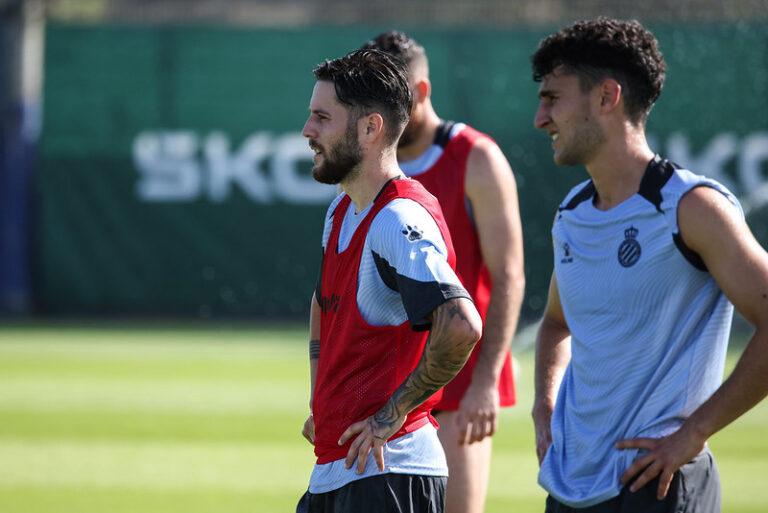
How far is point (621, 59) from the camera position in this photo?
370 centimetres

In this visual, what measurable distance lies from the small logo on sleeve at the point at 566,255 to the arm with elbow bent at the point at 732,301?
0.45 m

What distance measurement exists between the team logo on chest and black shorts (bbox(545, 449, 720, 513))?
0.59m

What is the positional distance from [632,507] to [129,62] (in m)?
15.2

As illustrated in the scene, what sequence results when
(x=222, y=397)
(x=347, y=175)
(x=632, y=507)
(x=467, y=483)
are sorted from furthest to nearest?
1. (x=222, y=397)
2. (x=467, y=483)
3. (x=347, y=175)
4. (x=632, y=507)

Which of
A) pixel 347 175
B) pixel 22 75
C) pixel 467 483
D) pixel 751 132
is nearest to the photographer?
pixel 347 175

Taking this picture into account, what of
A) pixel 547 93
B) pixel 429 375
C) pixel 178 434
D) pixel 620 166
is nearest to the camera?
pixel 429 375

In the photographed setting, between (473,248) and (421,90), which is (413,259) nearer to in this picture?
(473,248)

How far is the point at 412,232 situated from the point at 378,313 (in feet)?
0.90

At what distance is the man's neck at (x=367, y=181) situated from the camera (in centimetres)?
375

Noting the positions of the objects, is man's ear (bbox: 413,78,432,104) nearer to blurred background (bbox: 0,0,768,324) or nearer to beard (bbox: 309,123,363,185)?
beard (bbox: 309,123,363,185)

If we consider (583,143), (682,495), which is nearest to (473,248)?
(583,143)

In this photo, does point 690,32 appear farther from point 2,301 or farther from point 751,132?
point 2,301

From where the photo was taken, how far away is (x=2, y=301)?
17.8 m

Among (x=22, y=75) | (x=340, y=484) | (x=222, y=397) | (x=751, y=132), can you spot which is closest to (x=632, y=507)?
(x=340, y=484)
